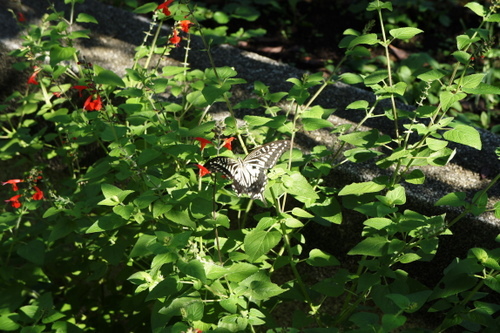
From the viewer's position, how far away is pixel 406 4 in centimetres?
433

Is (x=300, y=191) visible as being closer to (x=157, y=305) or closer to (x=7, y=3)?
(x=157, y=305)

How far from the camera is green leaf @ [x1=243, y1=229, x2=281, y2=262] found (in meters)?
1.84

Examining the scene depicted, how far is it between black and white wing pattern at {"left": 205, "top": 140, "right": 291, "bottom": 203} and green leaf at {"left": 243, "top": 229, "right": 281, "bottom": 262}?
0.12 metres

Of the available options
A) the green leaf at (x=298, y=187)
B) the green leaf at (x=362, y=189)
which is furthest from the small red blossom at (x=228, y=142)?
the green leaf at (x=362, y=189)

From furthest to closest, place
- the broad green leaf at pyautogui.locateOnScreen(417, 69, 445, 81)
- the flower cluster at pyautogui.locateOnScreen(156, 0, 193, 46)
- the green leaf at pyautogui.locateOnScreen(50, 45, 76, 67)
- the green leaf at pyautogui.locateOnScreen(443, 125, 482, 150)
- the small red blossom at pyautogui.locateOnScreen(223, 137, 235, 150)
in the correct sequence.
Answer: the flower cluster at pyautogui.locateOnScreen(156, 0, 193, 46) < the green leaf at pyautogui.locateOnScreen(50, 45, 76, 67) < the small red blossom at pyautogui.locateOnScreen(223, 137, 235, 150) < the broad green leaf at pyautogui.locateOnScreen(417, 69, 445, 81) < the green leaf at pyautogui.locateOnScreen(443, 125, 482, 150)

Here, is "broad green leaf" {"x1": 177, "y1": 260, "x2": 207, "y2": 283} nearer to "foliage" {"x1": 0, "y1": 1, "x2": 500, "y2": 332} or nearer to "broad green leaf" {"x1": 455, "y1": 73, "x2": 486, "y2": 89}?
"foliage" {"x1": 0, "y1": 1, "x2": 500, "y2": 332}

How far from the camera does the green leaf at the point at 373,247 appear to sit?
5.94 feet

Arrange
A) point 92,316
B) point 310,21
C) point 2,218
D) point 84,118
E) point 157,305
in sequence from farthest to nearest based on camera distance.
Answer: point 310,21
point 92,316
point 84,118
point 2,218
point 157,305

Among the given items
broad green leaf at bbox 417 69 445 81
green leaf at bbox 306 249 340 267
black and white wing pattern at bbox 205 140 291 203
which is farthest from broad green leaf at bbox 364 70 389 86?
green leaf at bbox 306 249 340 267

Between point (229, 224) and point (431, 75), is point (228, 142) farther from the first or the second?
point (431, 75)

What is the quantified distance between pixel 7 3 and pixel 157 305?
303 centimetres

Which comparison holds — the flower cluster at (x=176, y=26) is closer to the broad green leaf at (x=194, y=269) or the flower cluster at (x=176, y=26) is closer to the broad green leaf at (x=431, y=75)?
the broad green leaf at (x=431, y=75)

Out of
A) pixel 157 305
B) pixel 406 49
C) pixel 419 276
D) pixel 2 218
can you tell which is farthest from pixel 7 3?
pixel 419 276

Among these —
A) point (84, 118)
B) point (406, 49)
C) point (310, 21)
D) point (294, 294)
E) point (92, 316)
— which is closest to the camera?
point (294, 294)
